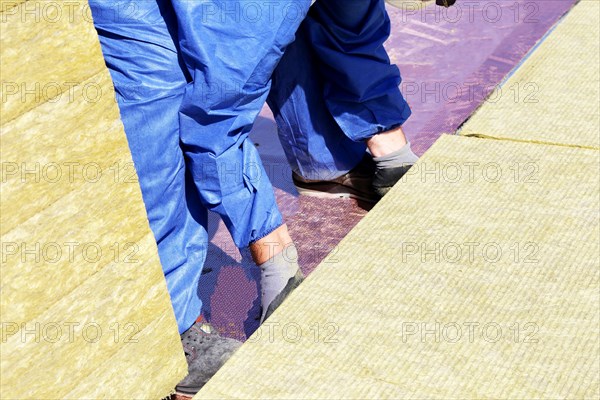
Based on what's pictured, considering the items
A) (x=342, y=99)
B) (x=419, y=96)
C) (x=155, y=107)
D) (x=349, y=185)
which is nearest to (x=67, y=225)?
(x=155, y=107)

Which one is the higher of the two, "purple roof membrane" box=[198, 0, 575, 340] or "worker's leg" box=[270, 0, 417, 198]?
"worker's leg" box=[270, 0, 417, 198]

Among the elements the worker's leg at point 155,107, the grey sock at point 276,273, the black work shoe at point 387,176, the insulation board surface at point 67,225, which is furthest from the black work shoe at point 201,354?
the black work shoe at point 387,176

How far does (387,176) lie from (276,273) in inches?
19.4

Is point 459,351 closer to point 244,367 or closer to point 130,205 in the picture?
point 244,367

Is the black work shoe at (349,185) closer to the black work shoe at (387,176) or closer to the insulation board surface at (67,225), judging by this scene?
the black work shoe at (387,176)

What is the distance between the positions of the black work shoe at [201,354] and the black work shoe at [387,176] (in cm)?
64

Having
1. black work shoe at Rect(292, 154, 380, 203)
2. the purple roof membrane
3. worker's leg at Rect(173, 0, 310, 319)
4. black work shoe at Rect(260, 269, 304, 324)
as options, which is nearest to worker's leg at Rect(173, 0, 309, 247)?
worker's leg at Rect(173, 0, 310, 319)

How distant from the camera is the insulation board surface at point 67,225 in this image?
1176mm

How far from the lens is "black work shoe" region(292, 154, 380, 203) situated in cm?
238

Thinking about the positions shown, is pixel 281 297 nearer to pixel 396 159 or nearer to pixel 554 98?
pixel 396 159

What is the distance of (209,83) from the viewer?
169 centimetres

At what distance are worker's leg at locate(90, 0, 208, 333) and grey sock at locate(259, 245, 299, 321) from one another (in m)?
0.17

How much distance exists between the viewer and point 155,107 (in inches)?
67.2

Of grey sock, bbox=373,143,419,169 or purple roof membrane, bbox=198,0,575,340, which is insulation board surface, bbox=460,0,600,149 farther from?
grey sock, bbox=373,143,419,169
